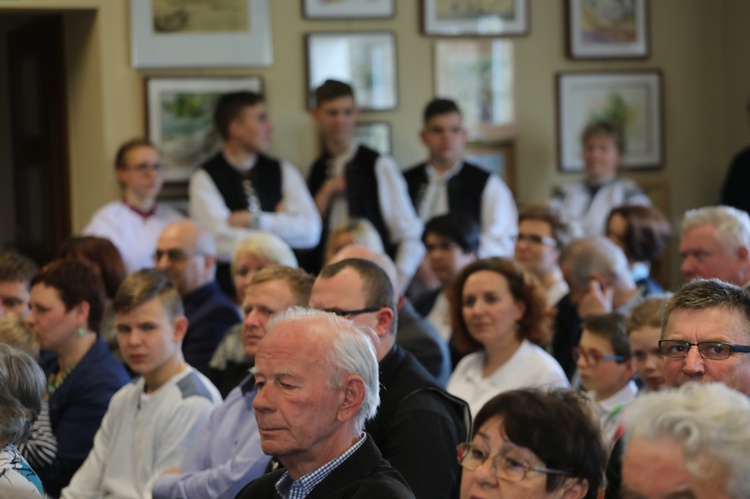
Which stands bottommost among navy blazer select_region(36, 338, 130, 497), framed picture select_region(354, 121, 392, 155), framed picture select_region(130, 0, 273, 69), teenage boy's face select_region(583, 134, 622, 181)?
navy blazer select_region(36, 338, 130, 497)

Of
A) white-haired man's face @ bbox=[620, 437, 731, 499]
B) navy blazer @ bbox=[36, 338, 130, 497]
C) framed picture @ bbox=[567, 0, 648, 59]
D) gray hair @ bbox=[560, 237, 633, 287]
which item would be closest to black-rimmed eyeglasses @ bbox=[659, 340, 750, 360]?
white-haired man's face @ bbox=[620, 437, 731, 499]

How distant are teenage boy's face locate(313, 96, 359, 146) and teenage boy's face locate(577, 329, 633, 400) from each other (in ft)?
10.3

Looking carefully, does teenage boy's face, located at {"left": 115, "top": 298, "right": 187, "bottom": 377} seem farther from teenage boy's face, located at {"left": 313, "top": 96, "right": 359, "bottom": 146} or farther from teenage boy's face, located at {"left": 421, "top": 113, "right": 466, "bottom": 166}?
teenage boy's face, located at {"left": 421, "top": 113, "right": 466, "bottom": 166}

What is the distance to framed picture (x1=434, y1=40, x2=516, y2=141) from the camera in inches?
296

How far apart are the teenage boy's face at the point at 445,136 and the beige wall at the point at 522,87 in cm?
51

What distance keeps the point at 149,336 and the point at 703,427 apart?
103 inches

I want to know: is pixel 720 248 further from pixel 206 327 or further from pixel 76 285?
pixel 76 285

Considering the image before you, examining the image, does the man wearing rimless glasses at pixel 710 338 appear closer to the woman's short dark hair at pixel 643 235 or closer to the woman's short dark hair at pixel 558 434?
the woman's short dark hair at pixel 558 434

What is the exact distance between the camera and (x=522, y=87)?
25.2 ft

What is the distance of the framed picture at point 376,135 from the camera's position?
292 inches

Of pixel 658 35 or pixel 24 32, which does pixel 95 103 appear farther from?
pixel 658 35

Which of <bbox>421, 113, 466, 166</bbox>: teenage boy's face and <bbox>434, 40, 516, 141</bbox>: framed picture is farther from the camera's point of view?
<bbox>434, 40, 516, 141</bbox>: framed picture

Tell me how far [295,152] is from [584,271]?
2831mm

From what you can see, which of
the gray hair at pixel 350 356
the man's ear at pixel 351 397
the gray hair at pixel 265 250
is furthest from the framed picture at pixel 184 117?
the man's ear at pixel 351 397
